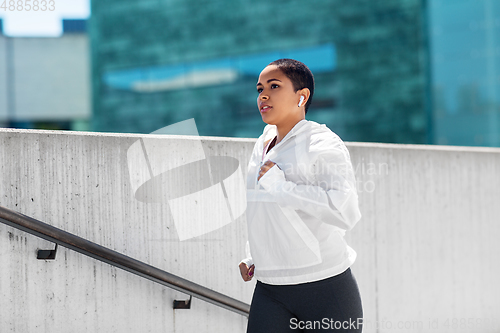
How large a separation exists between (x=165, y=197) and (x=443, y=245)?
2.24 metres

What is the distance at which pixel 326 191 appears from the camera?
1584mm

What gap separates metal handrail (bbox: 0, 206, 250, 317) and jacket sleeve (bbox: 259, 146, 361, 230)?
120 cm

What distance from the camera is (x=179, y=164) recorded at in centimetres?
290

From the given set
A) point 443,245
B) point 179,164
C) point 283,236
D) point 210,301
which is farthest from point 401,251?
point 283,236

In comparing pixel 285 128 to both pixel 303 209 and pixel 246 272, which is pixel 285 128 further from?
pixel 246 272

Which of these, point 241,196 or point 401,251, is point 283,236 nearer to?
point 241,196

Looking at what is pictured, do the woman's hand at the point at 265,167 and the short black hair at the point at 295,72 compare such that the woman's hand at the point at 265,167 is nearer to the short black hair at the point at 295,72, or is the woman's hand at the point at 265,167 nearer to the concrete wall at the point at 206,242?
the short black hair at the point at 295,72

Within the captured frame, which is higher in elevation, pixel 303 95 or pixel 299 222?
pixel 303 95

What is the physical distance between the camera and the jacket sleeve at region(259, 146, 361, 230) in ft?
5.13
